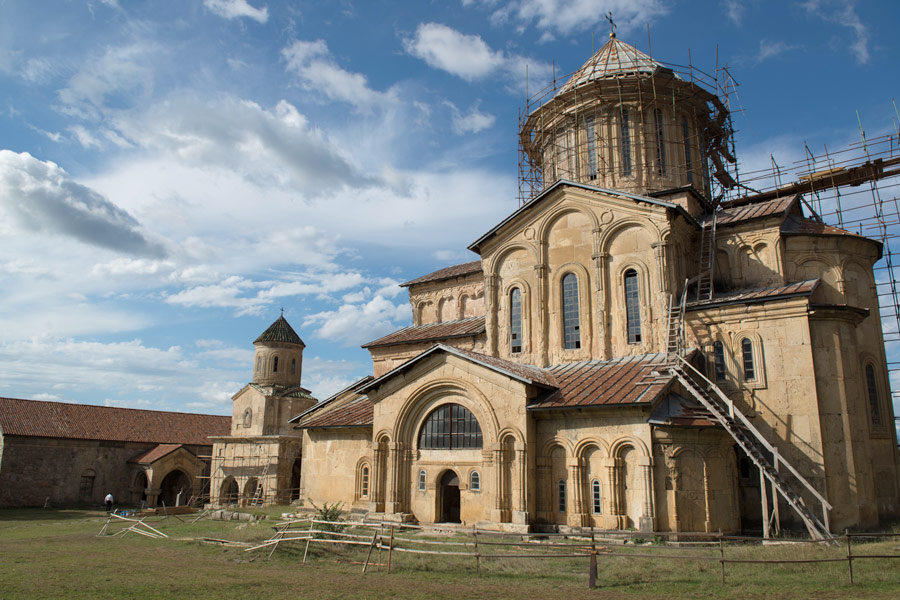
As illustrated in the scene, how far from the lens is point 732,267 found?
923 inches

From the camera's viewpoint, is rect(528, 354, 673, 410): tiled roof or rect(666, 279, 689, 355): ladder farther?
rect(666, 279, 689, 355): ladder

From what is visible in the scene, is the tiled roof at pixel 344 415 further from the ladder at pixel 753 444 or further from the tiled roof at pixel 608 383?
the ladder at pixel 753 444

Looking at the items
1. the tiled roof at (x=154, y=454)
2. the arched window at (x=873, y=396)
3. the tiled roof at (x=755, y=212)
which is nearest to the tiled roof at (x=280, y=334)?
the tiled roof at (x=154, y=454)

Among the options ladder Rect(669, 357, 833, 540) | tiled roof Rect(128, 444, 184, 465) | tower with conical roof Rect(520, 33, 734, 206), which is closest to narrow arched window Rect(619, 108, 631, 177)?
tower with conical roof Rect(520, 33, 734, 206)

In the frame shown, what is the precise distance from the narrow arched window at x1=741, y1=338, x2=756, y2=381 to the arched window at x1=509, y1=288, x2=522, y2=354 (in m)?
7.94

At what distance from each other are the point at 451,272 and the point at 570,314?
379 inches

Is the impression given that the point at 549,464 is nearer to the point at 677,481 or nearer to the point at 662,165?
the point at 677,481

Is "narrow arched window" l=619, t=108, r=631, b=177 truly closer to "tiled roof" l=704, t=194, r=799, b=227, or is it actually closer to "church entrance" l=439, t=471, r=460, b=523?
"tiled roof" l=704, t=194, r=799, b=227

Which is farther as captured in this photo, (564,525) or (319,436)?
(319,436)

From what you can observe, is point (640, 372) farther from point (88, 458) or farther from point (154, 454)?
point (88, 458)

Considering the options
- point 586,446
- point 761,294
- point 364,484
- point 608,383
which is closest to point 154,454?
point 364,484

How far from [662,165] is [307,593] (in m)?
22.5

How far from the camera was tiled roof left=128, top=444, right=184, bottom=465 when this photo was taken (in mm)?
41875

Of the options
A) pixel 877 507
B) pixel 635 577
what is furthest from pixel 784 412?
pixel 635 577
